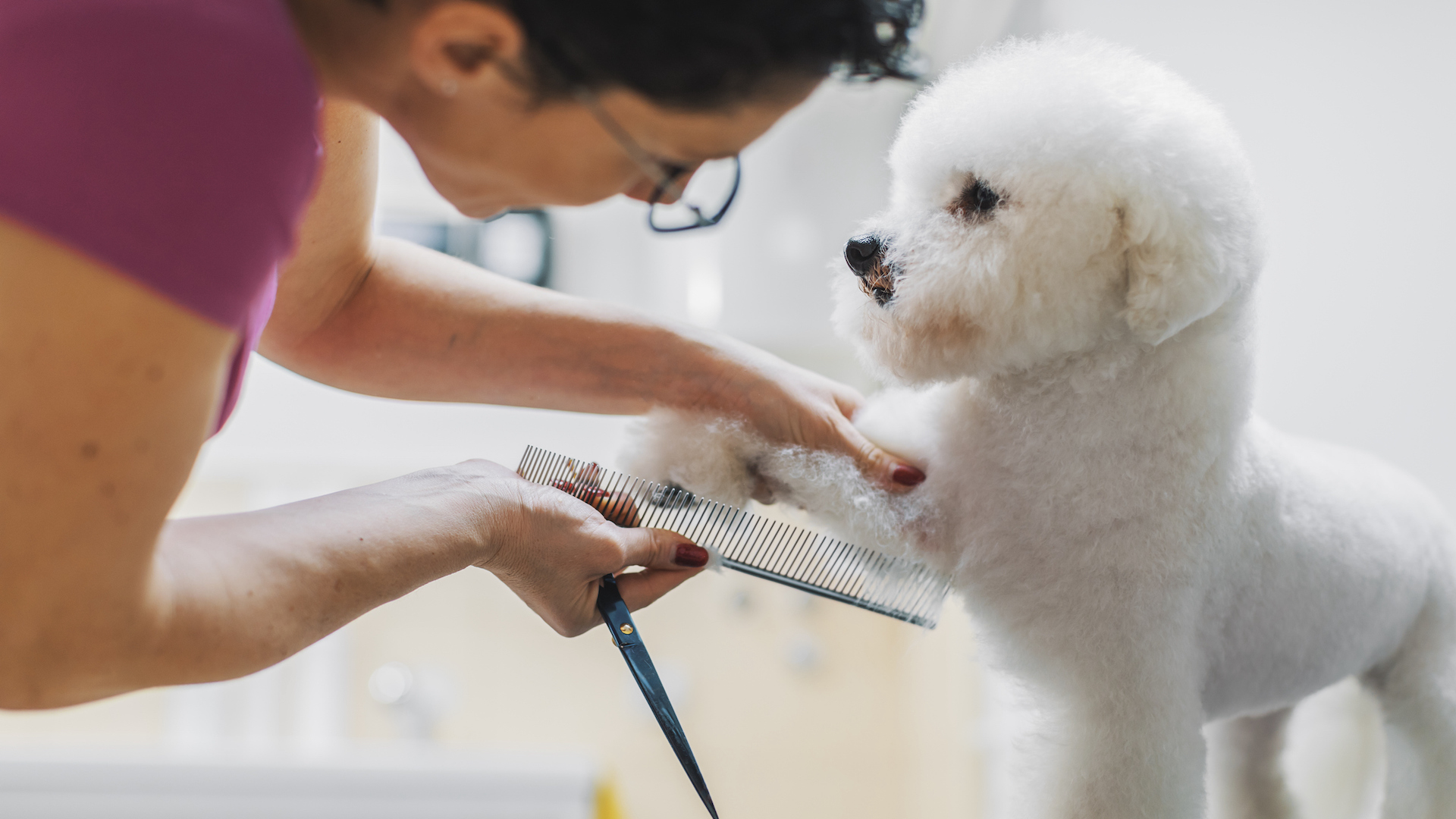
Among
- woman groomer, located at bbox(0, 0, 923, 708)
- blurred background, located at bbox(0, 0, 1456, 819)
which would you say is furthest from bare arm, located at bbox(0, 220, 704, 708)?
blurred background, located at bbox(0, 0, 1456, 819)

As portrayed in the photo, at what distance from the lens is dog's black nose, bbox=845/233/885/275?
60cm

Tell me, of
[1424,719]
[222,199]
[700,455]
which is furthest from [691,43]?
[1424,719]

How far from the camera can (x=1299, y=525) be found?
0.60 metres

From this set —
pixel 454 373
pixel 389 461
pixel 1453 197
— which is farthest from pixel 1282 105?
pixel 389 461

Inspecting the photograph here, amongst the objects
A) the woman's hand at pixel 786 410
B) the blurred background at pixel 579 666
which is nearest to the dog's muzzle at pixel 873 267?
the woman's hand at pixel 786 410

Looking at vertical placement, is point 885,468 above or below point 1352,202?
below

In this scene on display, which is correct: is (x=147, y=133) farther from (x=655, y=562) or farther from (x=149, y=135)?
Result: (x=655, y=562)

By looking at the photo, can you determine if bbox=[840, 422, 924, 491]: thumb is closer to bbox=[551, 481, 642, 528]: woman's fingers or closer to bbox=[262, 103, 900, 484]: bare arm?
bbox=[262, 103, 900, 484]: bare arm

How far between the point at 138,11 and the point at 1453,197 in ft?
2.94

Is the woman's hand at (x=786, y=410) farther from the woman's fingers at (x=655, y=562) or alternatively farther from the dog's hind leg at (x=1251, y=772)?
the dog's hind leg at (x=1251, y=772)

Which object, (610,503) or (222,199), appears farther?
(610,503)

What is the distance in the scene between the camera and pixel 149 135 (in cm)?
35

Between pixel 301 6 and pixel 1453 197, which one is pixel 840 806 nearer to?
pixel 1453 197

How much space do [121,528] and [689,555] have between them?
0.32 metres
